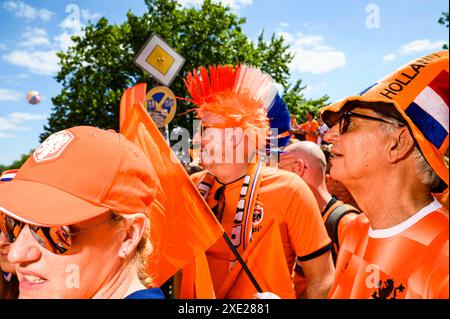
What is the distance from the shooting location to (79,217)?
127 centimetres

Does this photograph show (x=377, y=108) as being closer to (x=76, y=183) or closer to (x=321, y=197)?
(x=76, y=183)

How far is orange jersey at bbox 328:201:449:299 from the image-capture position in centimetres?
110

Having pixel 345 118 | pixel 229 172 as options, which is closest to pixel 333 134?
pixel 345 118

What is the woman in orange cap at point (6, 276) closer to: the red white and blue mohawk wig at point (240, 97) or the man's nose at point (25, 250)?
the man's nose at point (25, 250)

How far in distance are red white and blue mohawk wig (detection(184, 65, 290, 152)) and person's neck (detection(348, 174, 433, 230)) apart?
1620 mm

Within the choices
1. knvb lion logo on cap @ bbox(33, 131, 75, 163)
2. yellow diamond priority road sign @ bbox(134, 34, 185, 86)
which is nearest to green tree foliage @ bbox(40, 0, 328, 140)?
yellow diamond priority road sign @ bbox(134, 34, 185, 86)

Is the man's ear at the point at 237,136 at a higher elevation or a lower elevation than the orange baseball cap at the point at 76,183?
higher

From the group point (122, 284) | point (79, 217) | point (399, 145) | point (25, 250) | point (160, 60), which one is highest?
point (160, 60)

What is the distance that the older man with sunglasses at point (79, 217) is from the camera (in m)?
1.28

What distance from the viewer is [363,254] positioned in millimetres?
1383

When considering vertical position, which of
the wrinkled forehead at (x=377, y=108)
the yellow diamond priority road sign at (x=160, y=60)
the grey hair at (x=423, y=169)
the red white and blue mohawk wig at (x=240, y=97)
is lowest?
the grey hair at (x=423, y=169)

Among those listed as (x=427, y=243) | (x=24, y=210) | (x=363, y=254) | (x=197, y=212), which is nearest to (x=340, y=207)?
(x=197, y=212)

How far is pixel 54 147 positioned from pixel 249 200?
4.72 ft

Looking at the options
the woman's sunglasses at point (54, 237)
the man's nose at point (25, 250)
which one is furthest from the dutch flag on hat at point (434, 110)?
the man's nose at point (25, 250)
